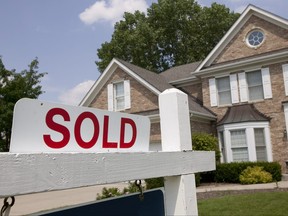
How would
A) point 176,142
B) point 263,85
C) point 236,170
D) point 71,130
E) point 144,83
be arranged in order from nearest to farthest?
1. point 71,130
2. point 176,142
3. point 236,170
4. point 263,85
5. point 144,83

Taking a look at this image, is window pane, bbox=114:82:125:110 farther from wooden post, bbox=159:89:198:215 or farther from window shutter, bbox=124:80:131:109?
wooden post, bbox=159:89:198:215

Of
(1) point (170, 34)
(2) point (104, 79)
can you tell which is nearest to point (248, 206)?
(2) point (104, 79)

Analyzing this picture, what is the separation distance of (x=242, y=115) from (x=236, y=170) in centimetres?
356

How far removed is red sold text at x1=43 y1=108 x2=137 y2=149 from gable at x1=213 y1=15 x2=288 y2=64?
18.3 m

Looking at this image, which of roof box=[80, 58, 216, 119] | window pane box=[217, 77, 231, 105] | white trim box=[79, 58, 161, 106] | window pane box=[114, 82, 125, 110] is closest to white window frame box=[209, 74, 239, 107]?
window pane box=[217, 77, 231, 105]

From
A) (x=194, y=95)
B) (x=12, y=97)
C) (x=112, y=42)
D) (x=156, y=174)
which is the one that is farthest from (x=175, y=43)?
(x=156, y=174)

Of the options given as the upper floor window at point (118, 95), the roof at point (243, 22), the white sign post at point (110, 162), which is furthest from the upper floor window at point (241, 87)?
the white sign post at point (110, 162)

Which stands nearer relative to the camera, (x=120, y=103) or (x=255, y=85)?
(x=255, y=85)

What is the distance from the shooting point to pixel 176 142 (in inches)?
77.5

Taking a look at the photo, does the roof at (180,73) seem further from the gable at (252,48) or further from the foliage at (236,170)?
the foliage at (236,170)

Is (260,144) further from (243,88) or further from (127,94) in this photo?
(127,94)

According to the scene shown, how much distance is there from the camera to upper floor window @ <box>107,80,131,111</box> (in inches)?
816

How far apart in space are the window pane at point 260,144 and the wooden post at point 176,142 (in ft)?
54.2

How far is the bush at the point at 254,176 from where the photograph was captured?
573 inches
